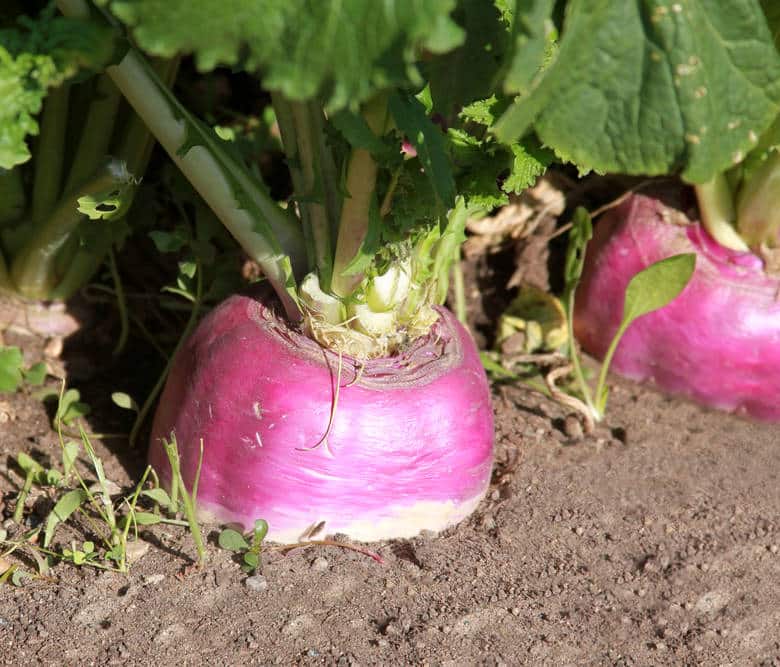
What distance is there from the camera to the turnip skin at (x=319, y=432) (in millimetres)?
1584

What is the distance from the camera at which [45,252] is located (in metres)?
2.00

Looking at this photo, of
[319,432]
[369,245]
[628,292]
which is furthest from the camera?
[628,292]

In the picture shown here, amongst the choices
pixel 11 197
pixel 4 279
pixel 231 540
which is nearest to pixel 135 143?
pixel 11 197

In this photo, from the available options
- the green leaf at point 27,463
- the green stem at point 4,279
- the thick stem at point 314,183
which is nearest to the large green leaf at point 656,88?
the thick stem at point 314,183

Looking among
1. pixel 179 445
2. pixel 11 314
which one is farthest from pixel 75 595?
pixel 11 314

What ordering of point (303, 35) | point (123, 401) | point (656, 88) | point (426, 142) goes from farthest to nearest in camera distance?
point (123, 401) < point (426, 142) < point (656, 88) < point (303, 35)

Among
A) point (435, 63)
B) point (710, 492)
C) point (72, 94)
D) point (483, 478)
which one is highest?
point (435, 63)

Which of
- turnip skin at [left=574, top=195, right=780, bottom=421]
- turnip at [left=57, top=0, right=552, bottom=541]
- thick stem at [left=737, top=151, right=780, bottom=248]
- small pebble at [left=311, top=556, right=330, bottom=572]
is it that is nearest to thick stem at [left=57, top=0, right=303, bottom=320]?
turnip at [left=57, top=0, right=552, bottom=541]

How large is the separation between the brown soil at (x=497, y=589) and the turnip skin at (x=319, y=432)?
0.22 ft

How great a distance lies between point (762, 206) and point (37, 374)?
1358 mm

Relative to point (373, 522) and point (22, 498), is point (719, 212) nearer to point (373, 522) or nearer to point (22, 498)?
point (373, 522)

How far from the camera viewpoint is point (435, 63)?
4.56 ft

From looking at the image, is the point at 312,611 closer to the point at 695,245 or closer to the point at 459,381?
the point at 459,381

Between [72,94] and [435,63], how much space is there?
3.18 ft
